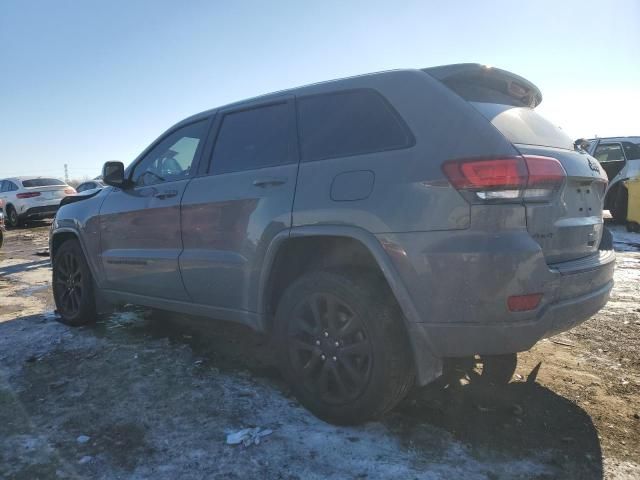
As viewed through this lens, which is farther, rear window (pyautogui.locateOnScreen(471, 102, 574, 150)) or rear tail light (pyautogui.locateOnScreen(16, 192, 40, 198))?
rear tail light (pyautogui.locateOnScreen(16, 192, 40, 198))

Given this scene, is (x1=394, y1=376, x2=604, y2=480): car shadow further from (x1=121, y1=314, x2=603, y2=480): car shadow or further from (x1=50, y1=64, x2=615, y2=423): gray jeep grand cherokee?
Answer: (x1=50, y1=64, x2=615, y2=423): gray jeep grand cherokee

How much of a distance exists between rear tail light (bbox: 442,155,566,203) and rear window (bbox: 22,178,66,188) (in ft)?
58.8

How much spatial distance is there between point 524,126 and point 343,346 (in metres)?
1.54

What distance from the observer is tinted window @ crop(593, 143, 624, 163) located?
1155 cm

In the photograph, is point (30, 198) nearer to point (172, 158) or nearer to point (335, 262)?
point (172, 158)

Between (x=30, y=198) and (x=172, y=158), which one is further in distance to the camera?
(x=30, y=198)

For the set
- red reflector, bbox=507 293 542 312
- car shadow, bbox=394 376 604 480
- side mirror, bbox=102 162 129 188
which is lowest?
car shadow, bbox=394 376 604 480

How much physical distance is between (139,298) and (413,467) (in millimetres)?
2701

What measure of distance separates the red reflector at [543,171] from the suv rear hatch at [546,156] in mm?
38

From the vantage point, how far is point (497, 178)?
7.38 ft

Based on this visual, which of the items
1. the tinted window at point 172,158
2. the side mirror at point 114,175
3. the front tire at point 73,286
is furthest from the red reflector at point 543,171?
the front tire at point 73,286

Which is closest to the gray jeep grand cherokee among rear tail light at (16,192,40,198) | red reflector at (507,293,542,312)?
red reflector at (507,293,542,312)

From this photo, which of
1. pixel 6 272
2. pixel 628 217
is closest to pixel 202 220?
pixel 6 272

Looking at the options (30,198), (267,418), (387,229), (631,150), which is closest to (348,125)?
(387,229)
